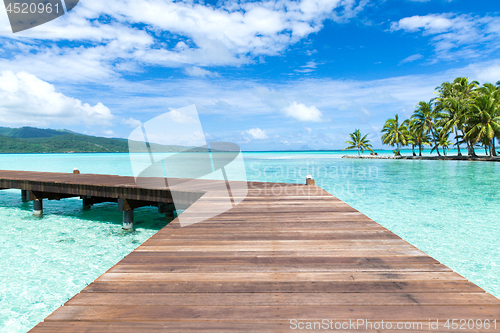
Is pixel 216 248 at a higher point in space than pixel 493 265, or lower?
higher

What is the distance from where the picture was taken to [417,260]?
97.3 inches

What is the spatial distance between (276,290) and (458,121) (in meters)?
45.5

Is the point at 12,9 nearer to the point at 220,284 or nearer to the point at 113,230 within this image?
the point at 220,284

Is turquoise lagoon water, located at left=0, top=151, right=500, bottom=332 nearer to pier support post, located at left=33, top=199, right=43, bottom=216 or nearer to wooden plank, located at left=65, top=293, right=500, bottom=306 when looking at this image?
pier support post, located at left=33, top=199, right=43, bottom=216

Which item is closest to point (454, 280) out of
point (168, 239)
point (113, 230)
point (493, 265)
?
point (168, 239)

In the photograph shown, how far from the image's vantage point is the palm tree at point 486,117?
107 feet

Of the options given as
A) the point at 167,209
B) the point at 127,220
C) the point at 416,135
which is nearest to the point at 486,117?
the point at 416,135

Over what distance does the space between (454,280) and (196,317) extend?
6.57ft

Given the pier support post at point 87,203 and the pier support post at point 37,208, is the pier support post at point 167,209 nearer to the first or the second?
the pier support post at point 87,203

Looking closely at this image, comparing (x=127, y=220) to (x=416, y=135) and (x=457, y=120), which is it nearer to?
(x=457, y=120)

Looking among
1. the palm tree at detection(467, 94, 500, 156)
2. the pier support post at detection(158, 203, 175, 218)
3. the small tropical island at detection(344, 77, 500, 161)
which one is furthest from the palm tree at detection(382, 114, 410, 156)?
the pier support post at detection(158, 203, 175, 218)

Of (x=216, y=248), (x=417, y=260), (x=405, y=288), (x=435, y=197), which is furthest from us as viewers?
(x=435, y=197)

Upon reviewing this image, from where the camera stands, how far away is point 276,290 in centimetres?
195

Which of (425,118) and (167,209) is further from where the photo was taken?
(425,118)
